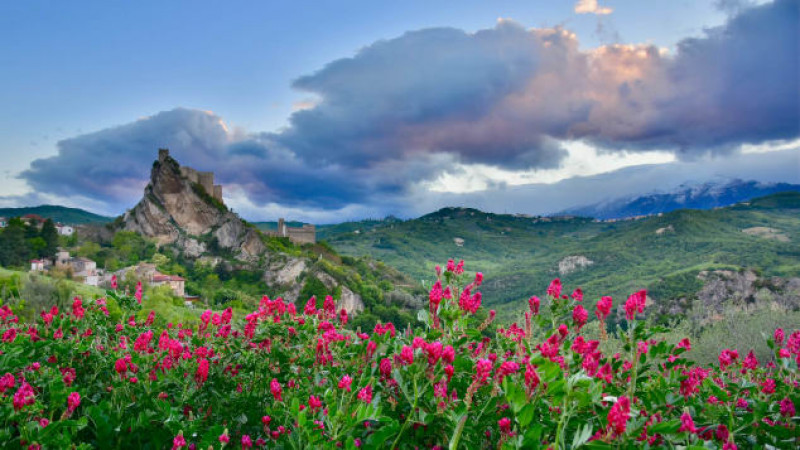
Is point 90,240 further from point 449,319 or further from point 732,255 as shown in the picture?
point 732,255

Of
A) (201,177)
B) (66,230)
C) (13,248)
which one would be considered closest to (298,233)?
(201,177)

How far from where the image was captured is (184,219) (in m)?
88.4

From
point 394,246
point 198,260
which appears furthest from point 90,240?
point 394,246

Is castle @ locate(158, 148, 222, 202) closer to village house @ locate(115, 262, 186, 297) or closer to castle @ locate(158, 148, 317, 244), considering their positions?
castle @ locate(158, 148, 317, 244)

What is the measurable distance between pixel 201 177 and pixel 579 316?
108044 mm

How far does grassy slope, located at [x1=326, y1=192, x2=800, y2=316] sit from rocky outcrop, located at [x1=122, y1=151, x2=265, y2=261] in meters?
43.5

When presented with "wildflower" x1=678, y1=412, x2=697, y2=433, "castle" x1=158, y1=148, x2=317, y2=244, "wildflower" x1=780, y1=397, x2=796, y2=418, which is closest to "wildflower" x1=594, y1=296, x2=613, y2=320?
"wildflower" x1=678, y1=412, x2=697, y2=433

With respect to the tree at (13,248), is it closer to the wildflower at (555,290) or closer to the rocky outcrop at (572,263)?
the wildflower at (555,290)

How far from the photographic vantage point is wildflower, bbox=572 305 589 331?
7.57ft

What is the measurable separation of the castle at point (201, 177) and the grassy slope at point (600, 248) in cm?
5196

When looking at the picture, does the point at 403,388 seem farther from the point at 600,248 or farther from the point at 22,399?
the point at 600,248

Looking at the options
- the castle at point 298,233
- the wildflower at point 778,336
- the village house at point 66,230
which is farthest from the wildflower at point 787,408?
the castle at point 298,233

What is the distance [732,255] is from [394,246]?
95308 mm

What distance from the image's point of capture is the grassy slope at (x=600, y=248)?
Answer: 264 ft
